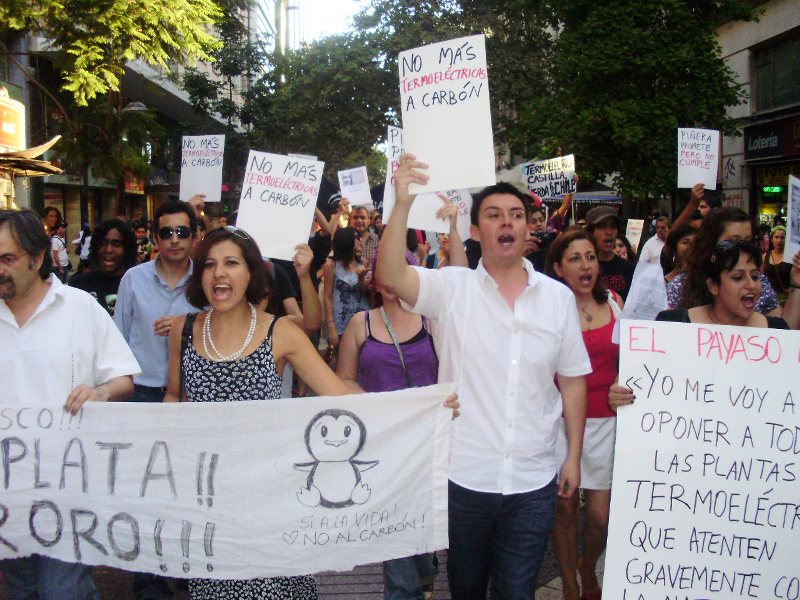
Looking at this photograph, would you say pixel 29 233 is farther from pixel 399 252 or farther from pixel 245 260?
pixel 399 252

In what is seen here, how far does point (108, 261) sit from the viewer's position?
4910 millimetres

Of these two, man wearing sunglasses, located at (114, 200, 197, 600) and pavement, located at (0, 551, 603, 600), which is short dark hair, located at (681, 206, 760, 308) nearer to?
pavement, located at (0, 551, 603, 600)

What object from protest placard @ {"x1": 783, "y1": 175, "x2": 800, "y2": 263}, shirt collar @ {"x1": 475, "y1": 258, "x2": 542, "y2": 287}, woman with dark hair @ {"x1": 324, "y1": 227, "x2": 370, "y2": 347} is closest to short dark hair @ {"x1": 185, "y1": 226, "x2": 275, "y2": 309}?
shirt collar @ {"x1": 475, "y1": 258, "x2": 542, "y2": 287}

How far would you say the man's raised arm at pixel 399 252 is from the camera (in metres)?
2.93

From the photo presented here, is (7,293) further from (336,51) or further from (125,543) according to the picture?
(336,51)

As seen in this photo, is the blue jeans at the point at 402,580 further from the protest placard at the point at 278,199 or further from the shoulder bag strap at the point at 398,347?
Result: the protest placard at the point at 278,199

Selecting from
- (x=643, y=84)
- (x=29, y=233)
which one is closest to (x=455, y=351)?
(x=29, y=233)

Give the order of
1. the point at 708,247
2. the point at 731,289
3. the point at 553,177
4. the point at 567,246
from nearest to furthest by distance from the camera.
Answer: the point at 731,289 < the point at 708,247 < the point at 567,246 < the point at 553,177

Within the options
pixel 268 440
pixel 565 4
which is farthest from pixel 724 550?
pixel 565 4

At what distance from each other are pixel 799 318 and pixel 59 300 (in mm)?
3236

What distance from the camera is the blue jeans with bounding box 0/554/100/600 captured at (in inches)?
117

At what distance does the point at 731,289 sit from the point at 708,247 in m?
0.38

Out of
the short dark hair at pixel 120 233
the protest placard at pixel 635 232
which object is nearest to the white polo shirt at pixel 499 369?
the short dark hair at pixel 120 233

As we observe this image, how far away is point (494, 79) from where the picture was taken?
23.0 metres
